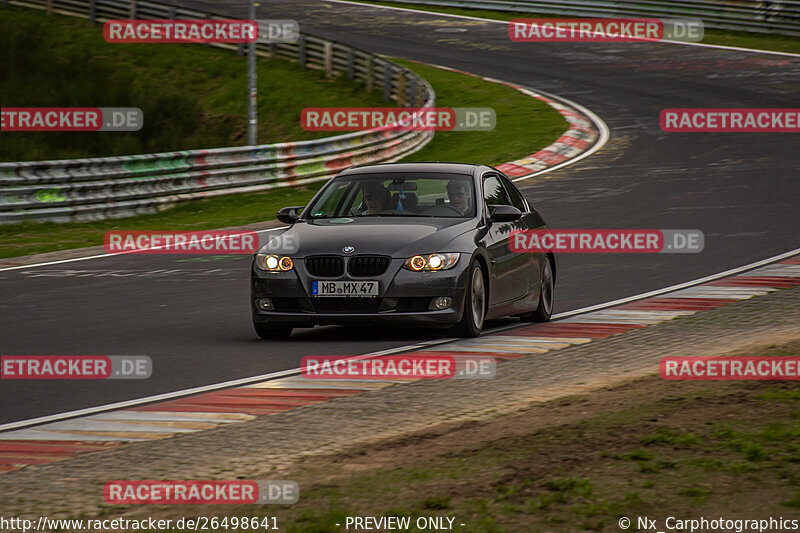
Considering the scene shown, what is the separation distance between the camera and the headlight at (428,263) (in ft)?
35.2

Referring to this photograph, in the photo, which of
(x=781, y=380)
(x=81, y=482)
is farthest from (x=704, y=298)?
(x=81, y=482)

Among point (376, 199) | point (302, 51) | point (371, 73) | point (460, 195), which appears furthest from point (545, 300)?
point (302, 51)

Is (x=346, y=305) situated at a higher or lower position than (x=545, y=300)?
higher

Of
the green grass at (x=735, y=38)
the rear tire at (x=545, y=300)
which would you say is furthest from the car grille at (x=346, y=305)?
the green grass at (x=735, y=38)

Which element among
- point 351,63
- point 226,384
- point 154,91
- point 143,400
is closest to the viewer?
point 143,400

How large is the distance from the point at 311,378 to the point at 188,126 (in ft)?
97.5

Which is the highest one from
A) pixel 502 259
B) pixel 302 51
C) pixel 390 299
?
pixel 302 51

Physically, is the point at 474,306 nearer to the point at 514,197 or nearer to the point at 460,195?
the point at 460,195

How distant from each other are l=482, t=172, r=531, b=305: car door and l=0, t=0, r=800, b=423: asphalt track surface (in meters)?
0.81

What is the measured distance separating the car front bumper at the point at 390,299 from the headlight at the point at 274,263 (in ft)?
0.19

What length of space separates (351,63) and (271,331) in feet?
100

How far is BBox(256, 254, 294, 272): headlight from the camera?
10875 millimetres

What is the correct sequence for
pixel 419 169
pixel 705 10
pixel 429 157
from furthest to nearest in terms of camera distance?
1. pixel 705 10
2. pixel 429 157
3. pixel 419 169

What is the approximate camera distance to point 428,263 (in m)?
10.8
